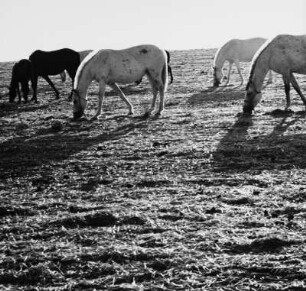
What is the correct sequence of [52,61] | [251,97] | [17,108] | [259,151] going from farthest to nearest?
[52,61]
[17,108]
[251,97]
[259,151]

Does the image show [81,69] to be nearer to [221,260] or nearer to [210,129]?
[210,129]

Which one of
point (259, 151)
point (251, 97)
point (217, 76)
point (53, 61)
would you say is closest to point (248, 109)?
point (251, 97)

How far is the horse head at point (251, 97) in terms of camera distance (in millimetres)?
11148

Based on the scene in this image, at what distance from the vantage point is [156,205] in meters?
5.05

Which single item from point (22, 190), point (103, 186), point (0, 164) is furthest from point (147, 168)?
point (0, 164)

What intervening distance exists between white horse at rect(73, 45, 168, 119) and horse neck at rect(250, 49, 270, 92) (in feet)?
7.58

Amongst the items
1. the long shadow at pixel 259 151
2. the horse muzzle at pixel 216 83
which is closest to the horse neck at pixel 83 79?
the long shadow at pixel 259 151

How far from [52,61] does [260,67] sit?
28.3 ft

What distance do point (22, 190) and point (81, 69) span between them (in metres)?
6.23

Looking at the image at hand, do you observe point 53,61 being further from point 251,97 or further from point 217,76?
point 251,97

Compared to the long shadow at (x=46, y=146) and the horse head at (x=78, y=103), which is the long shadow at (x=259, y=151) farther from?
the horse head at (x=78, y=103)

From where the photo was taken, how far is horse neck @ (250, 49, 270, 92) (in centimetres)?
1087

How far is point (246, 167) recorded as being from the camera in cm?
653

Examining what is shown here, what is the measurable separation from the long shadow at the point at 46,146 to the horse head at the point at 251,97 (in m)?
2.24
